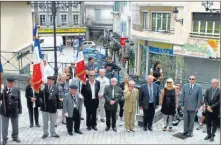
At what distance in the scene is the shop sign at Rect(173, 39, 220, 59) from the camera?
2083 centimetres

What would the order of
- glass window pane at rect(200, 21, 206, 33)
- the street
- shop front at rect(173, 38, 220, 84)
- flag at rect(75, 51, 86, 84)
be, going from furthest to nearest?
glass window pane at rect(200, 21, 206, 33)
shop front at rect(173, 38, 220, 84)
flag at rect(75, 51, 86, 84)
the street

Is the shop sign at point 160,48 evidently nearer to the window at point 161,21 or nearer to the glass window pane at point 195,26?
the window at point 161,21

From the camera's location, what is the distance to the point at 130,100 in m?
9.84

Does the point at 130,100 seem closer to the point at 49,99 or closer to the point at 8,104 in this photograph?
the point at 49,99

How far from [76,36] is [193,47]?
36.9 meters

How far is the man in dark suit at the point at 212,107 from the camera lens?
9.06 metres

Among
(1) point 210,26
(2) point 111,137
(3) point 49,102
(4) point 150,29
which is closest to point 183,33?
(1) point 210,26

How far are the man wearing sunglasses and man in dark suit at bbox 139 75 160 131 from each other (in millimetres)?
829

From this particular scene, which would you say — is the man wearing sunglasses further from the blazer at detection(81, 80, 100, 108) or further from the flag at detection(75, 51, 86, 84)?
the flag at detection(75, 51, 86, 84)

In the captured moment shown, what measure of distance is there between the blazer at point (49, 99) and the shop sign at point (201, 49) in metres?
13.6

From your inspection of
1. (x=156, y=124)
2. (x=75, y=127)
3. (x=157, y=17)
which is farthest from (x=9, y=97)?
(x=157, y=17)

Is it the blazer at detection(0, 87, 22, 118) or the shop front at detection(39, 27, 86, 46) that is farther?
the shop front at detection(39, 27, 86, 46)

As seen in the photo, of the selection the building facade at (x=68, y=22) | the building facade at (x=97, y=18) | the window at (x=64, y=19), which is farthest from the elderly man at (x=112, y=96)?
the window at (x=64, y=19)

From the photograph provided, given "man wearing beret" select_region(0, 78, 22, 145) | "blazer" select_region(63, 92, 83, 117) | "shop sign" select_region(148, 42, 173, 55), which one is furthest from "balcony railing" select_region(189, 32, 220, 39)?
"man wearing beret" select_region(0, 78, 22, 145)
